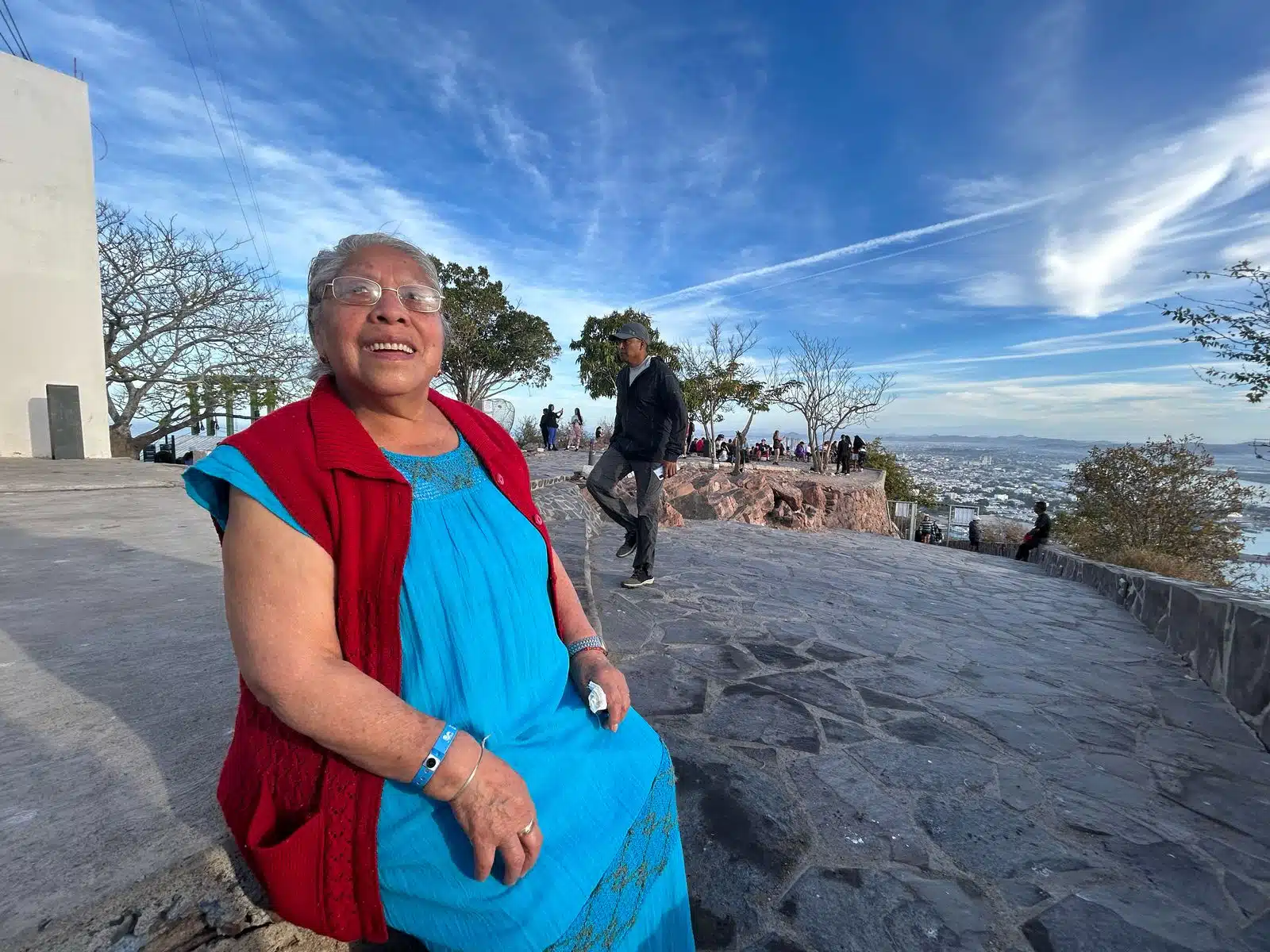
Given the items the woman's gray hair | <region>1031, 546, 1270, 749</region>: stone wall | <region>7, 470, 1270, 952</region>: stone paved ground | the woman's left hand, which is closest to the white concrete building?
<region>7, 470, 1270, 952</region>: stone paved ground

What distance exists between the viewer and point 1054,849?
1825 millimetres

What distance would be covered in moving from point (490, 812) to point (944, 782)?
6.38ft

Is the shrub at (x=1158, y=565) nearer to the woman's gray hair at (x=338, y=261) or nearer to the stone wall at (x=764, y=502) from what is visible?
the stone wall at (x=764, y=502)

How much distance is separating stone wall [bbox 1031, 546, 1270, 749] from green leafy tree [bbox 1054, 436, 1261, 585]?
12.6 meters

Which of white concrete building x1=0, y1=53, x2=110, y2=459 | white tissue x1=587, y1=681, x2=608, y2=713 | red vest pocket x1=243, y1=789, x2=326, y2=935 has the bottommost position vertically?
red vest pocket x1=243, y1=789, x2=326, y2=935

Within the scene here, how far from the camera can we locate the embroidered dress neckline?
1135 mm

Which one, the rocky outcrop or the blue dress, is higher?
the blue dress

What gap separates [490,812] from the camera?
3.05 ft

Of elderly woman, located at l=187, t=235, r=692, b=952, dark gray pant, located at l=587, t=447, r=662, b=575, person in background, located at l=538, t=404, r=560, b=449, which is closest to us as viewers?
elderly woman, located at l=187, t=235, r=692, b=952

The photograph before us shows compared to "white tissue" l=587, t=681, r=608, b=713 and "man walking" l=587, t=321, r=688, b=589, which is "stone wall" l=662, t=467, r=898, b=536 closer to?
"man walking" l=587, t=321, r=688, b=589

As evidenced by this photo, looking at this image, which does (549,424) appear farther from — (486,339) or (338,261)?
(338,261)

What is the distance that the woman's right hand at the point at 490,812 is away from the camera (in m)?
0.91

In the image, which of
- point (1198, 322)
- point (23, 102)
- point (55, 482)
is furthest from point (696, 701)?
point (23, 102)

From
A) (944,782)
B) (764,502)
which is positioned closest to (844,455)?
(764,502)
